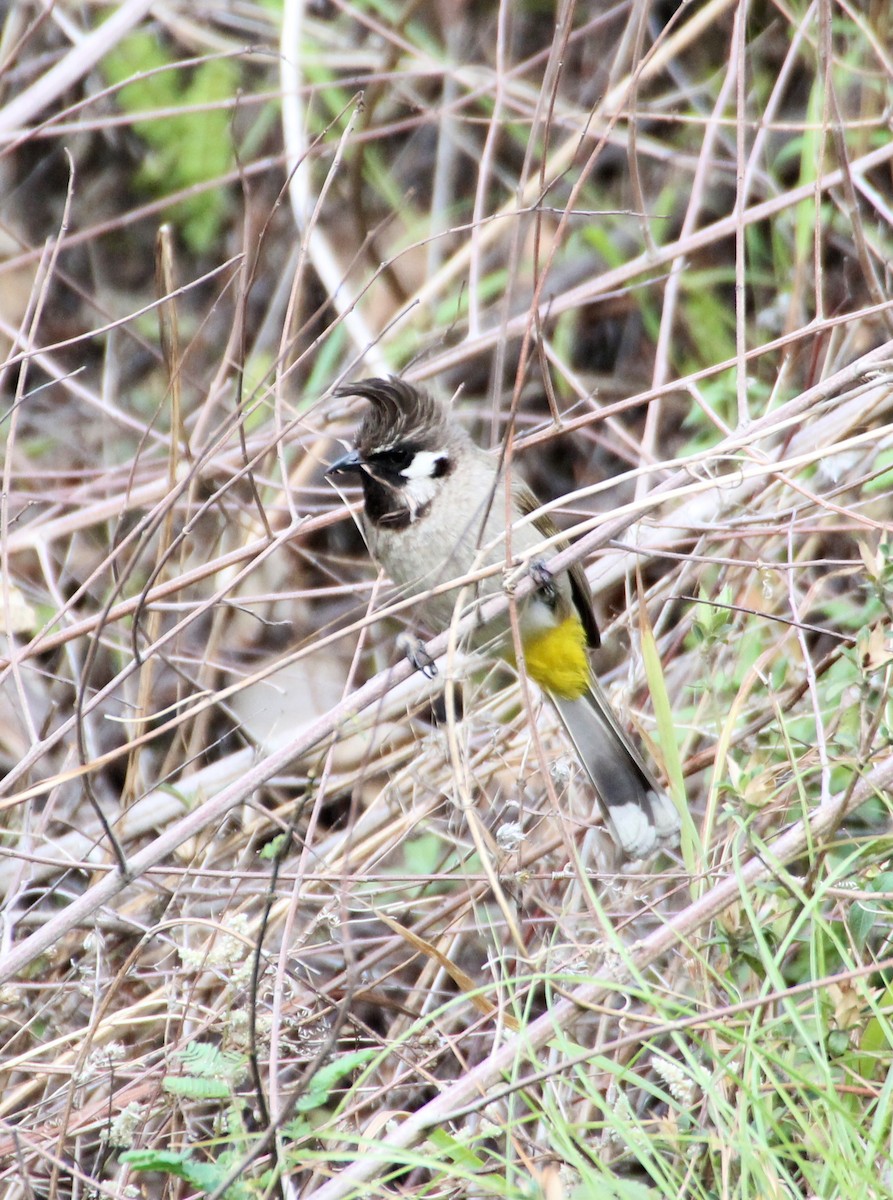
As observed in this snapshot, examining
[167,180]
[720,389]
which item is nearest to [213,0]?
[167,180]

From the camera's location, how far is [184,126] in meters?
5.08

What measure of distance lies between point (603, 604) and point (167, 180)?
2.77m

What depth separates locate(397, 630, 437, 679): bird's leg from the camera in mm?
2496

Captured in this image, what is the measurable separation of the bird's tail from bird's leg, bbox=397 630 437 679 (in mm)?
357

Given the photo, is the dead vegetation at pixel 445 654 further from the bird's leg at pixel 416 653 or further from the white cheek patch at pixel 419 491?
the white cheek patch at pixel 419 491

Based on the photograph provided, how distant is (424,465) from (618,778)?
0.83 metres

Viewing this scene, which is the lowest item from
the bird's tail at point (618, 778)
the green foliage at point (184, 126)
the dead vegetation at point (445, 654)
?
the bird's tail at point (618, 778)

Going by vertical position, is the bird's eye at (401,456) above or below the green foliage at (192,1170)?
above

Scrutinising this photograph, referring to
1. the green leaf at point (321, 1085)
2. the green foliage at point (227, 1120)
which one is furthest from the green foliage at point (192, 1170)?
the green leaf at point (321, 1085)

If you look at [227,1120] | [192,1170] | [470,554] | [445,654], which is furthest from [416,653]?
[192,1170]

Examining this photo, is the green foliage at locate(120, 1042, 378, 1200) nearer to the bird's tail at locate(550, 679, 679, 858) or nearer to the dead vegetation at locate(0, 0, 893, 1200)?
the dead vegetation at locate(0, 0, 893, 1200)

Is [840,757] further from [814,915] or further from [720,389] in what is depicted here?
[720,389]

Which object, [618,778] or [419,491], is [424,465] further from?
[618,778]

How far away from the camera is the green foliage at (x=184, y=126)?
4973 millimetres
